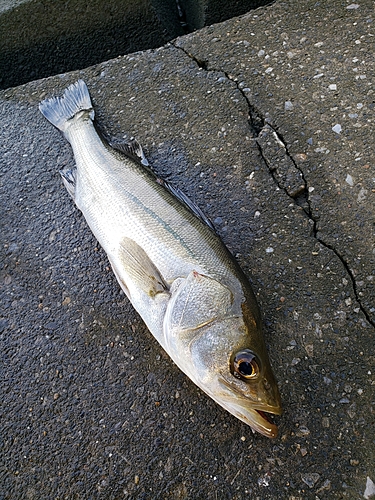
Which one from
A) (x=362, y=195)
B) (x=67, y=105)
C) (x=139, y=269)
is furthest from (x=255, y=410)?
(x=67, y=105)

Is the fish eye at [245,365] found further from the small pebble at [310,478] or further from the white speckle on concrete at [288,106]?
the white speckle on concrete at [288,106]

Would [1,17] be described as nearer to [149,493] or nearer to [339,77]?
[339,77]

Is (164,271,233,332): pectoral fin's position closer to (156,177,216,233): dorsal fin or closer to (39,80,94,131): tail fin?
(156,177,216,233): dorsal fin

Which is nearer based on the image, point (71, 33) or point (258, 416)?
point (258, 416)

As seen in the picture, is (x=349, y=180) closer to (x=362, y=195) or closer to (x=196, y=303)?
(x=362, y=195)

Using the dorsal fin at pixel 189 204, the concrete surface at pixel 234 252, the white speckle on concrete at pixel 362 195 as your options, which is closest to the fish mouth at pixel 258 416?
the concrete surface at pixel 234 252

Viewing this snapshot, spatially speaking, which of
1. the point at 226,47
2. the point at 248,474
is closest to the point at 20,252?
the point at 248,474
